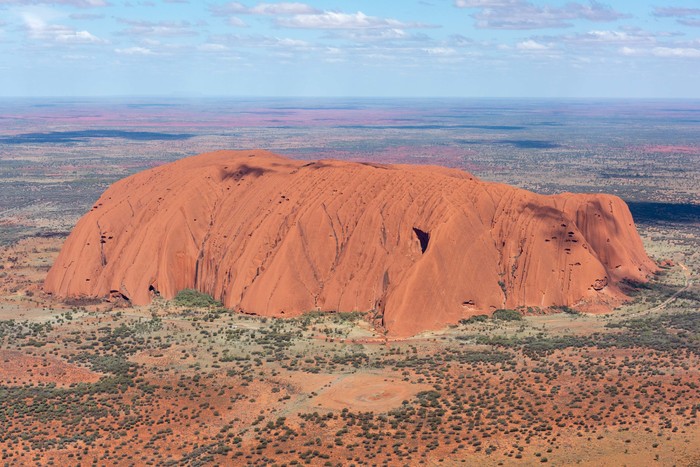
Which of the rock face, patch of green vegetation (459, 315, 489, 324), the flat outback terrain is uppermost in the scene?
the rock face

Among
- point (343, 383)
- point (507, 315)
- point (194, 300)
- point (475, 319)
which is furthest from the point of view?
point (194, 300)

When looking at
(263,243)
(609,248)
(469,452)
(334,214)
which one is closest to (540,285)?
(609,248)

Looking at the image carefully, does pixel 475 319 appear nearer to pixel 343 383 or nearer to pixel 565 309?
pixel 565 309

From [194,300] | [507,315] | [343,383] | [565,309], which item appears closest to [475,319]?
[507,315]

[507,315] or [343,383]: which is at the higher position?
[507,315]

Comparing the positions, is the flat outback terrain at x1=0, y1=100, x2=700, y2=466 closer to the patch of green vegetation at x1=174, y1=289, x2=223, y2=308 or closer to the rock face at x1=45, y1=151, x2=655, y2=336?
the patch of green vegetation at x1=174, y1=289, x2=223, y2=308

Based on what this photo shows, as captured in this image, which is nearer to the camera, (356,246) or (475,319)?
(475,319)

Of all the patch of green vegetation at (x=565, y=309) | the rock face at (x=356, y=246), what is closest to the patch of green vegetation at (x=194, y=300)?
the rock face at (x=356, y=246)

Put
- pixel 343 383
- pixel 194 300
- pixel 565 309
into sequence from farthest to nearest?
pixel 194 300
pixel 565 309
pixel 343 383

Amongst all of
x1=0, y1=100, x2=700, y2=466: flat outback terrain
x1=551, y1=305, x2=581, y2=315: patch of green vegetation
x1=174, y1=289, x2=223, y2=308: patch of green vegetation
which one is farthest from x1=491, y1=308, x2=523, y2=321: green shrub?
x1=174, y1=289, x2=223, y2=308: patch of green vegetation
